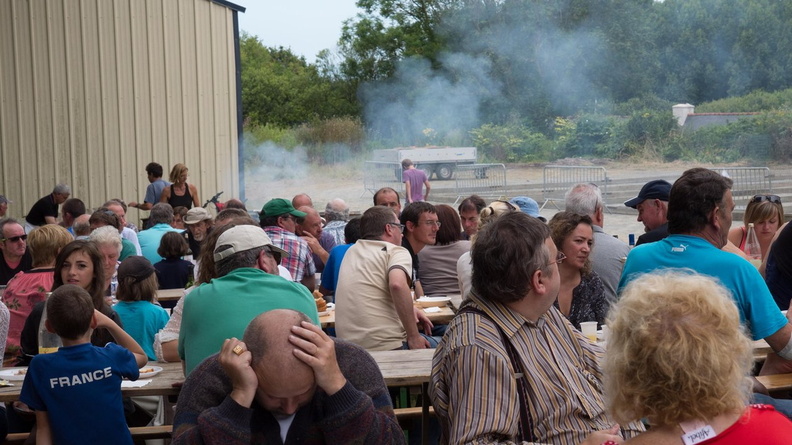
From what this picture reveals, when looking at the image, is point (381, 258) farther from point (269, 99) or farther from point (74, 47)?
point (269, 99)

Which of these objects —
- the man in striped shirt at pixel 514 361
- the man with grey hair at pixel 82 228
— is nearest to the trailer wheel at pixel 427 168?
the man with grey hair at pixel 82 228

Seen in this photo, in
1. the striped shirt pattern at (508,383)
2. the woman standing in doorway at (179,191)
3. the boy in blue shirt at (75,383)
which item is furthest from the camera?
the woman standing in doorway at (179,191)

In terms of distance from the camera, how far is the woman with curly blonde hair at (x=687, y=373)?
1.89m

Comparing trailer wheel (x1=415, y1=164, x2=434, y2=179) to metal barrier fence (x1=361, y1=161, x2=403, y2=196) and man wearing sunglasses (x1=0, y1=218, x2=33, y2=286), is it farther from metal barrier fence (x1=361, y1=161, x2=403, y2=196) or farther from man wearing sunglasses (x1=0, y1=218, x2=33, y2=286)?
man wearing sunglasses (x1=0, y1=218, x2=33, y2=286)

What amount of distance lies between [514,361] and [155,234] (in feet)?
20.7

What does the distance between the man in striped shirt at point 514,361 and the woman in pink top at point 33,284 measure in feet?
10.9

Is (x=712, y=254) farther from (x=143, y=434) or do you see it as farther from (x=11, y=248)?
A: (x=11, y=248)

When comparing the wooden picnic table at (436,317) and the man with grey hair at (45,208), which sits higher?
the man with grey hair at (45,208)

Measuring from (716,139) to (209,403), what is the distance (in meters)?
26.8

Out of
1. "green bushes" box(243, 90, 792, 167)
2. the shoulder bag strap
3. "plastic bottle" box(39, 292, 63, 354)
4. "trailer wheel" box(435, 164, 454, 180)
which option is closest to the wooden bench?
"plastic bottle" box(39, 292, 63, 354)

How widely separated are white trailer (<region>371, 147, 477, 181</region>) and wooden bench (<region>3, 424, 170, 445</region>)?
74.9 feet

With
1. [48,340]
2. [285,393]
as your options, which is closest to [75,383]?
[48,340]

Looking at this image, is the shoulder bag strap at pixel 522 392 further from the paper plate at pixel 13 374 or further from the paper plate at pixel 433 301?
the paper plate at pixel 433 301

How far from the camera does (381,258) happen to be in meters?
5.02
